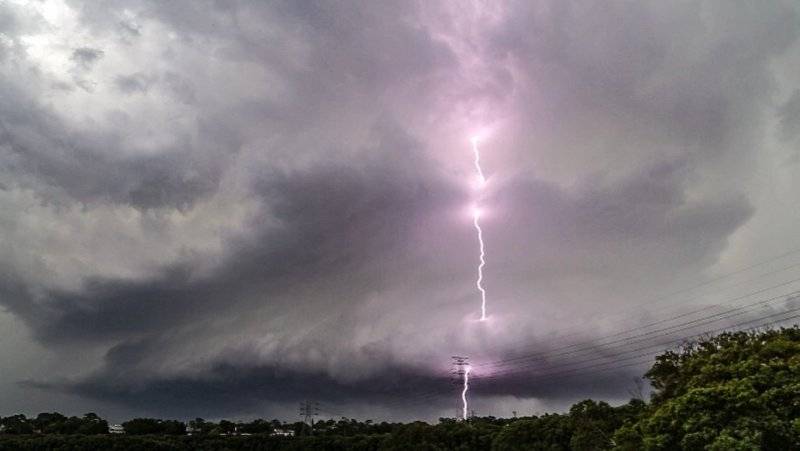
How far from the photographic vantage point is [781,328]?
4406 centimetres

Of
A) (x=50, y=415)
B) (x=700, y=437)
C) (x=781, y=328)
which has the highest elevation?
(x=50, y=415)

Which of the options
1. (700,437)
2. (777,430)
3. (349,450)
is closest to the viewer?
(777,430)

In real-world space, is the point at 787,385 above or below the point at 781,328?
below

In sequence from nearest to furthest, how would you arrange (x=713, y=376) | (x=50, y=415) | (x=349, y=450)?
(x=713, y=376) < (x=349, y=450) < (x=50, y=415)

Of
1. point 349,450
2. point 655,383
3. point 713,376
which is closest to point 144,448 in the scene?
point 349,450

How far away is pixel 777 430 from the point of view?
30891mm

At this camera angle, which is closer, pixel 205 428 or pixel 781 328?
pixel 781 328

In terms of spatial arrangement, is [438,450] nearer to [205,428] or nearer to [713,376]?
[713,376]

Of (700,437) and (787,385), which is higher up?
(787,385)

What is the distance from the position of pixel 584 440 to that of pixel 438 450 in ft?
96.7

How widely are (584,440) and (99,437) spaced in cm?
10741

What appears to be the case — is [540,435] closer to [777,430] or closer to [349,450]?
[777,430]

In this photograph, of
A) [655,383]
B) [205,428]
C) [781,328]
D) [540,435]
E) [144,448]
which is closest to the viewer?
[781,328]

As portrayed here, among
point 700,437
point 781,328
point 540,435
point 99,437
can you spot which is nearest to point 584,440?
point 540,435
